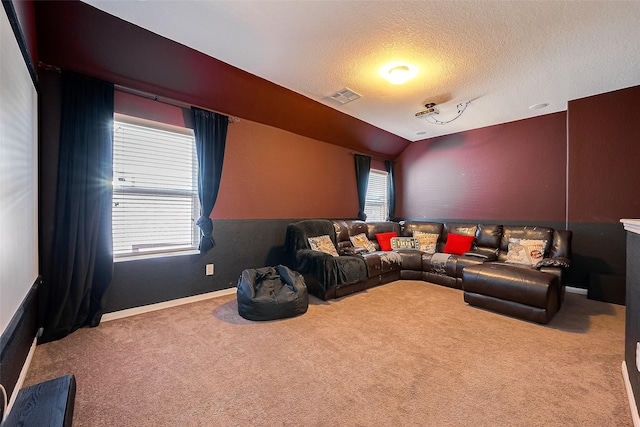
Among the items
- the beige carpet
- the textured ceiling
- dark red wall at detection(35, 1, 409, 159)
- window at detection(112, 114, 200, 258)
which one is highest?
the textured ceiling

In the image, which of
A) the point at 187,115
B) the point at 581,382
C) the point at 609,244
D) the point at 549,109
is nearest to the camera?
the point at 581,382

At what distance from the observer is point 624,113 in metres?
3.40

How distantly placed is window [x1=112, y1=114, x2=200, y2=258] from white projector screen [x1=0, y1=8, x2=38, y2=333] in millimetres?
720

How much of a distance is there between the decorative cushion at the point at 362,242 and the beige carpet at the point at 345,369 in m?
1.70

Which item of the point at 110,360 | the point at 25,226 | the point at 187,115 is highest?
the point at 187,115

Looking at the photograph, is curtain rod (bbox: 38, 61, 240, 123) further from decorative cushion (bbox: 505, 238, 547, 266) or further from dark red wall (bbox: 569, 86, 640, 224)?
dark red wall (bbox: 569, 86, 640, 224)

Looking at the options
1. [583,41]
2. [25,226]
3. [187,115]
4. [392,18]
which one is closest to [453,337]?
[392,18]

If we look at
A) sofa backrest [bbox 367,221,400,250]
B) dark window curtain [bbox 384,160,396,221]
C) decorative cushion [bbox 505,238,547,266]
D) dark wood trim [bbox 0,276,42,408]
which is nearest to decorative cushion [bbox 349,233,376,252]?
sofa backrest [bbox 367,221,400,250]

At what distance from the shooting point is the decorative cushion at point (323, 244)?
3.86 m

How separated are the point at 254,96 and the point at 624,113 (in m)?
4.78

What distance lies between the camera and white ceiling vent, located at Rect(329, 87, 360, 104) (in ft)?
11.3

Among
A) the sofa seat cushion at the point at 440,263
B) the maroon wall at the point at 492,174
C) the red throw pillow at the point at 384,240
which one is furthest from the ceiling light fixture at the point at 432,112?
the sofa seat cushion at the point at 440,263

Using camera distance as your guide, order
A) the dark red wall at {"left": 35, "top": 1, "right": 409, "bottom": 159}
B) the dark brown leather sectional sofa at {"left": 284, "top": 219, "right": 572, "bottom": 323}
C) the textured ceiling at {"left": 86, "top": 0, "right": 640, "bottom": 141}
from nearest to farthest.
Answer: the textured ceiling at {"left": 86, "top": 0, "right": 640, "bottom": 141}
the dark red wall at {"left": 35, "top": 1, "right": 409, "bottom": 159}
the dark brown leather sectional sofa at {"left": 284, "top": 219, "right": 572, "bottom": 323}

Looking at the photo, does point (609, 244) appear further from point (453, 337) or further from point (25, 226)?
point (25, 226)
